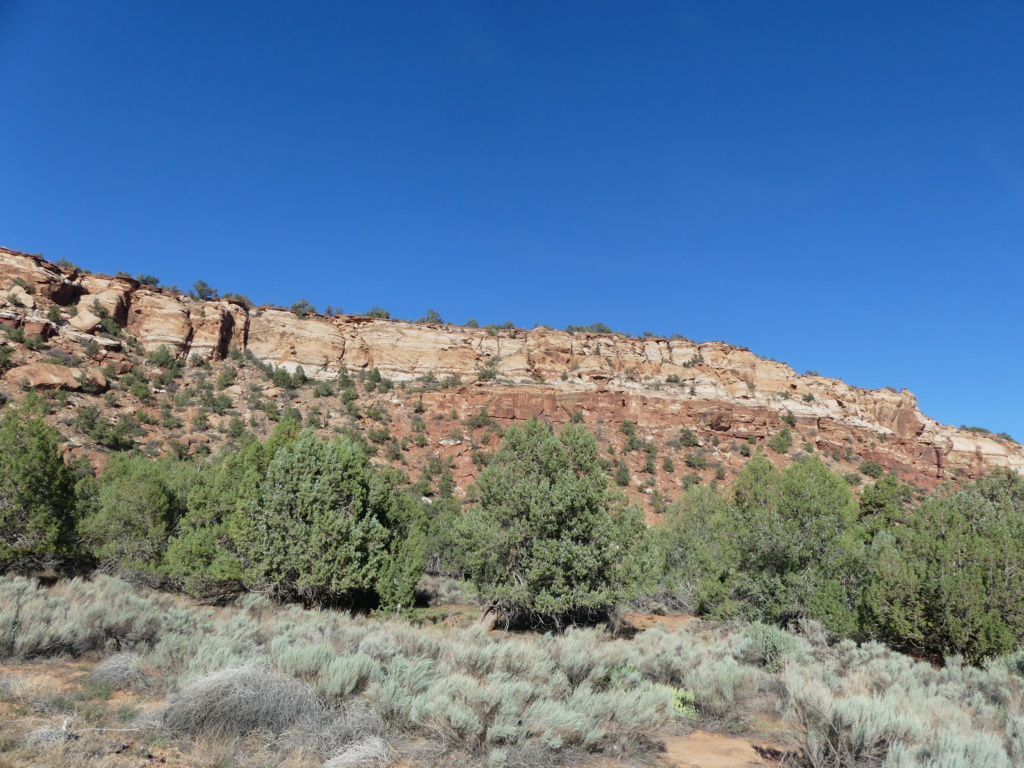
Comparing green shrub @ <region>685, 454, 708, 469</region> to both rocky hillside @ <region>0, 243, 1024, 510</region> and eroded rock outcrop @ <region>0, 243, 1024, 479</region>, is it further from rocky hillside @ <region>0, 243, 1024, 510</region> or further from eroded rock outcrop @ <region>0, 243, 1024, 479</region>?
eroded rock outcrop @ <region>0, 243, 1024, 479</region>

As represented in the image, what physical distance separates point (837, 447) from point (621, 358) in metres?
23.3

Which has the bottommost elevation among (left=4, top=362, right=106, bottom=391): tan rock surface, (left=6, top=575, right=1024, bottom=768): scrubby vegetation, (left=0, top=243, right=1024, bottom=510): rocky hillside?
(left=6, top=575, right=1024, bottom=768): scrubby vegetation

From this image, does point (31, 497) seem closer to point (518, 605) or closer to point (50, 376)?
point (518, 605)

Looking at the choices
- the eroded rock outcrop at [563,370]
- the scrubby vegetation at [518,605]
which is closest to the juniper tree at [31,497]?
the scrubby vegetation at [518,605]

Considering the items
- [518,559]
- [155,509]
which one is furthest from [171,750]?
[155,509]

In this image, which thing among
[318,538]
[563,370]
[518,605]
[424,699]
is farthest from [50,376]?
[424,699]

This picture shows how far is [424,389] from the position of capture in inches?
2084

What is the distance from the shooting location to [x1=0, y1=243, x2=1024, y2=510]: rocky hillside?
39.2m

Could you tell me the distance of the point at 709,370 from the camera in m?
60.4

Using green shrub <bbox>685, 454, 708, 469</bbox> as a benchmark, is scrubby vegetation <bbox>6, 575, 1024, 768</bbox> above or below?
below

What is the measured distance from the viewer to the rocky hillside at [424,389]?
39188 millimetres

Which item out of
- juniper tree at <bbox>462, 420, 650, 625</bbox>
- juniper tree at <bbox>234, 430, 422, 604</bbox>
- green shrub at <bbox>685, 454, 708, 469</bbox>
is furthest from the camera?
green shrub at <bbox>685, 454, 708, 469</bbox>

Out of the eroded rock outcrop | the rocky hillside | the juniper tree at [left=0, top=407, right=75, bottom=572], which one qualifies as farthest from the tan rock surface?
the juniper tree at [left=0, top=407, right=75, bottom=572]

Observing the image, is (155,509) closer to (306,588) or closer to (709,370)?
(306,588)
